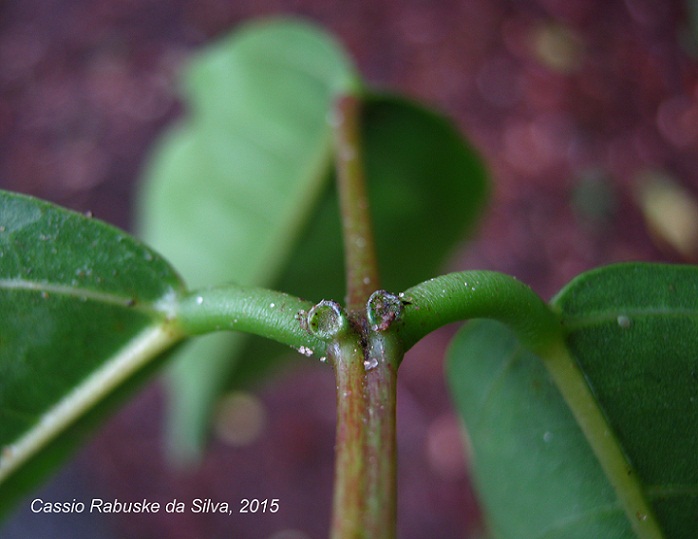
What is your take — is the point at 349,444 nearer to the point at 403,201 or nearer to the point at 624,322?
the point at 624,322

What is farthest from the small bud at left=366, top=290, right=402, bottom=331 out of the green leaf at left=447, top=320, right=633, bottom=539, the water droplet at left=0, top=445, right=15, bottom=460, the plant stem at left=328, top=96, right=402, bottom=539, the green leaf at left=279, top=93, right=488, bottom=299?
the green leaf at left=279, top=93, right=488, bottom=299

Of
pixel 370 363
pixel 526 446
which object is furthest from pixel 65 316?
pixel 526 446

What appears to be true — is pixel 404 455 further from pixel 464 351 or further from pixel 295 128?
pixel 464 351

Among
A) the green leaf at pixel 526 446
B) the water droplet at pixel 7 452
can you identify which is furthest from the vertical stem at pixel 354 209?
the water droplet at pixel 7 452

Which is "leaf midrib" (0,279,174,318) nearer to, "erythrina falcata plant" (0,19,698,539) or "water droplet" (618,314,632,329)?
"erythrina falcata plant" (0,19,698,539)

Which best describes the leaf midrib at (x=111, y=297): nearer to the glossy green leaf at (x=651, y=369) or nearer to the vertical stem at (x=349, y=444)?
the vertical stem at (x=349, y=444)

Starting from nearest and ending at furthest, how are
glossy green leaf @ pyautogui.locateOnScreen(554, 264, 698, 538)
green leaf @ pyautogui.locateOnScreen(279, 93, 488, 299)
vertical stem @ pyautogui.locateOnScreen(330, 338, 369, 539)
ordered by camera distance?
vertical stem @ pyautogui.locateOnScreen(330, 338, 369, 539) → glossy green leaf @ pyautogui.locateOnScreen(554, 264, 698, 538) → green leaf @ pyautogui.locateOnScreen(279, 93, 488, 299)
